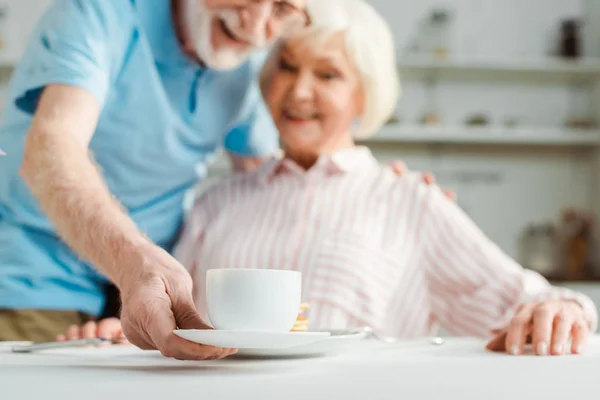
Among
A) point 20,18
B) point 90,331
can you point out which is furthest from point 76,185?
point 20,18

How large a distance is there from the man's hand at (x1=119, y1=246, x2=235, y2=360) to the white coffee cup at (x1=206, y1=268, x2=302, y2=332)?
0.02 meters

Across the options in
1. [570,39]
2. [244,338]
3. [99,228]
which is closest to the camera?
[244,338]

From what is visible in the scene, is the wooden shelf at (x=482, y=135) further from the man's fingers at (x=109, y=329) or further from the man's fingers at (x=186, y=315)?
the man's fingers at (x=186, y=315)

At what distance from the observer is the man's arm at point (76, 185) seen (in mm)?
827

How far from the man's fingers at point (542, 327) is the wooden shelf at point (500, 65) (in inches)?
112

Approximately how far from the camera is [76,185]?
0.97 m

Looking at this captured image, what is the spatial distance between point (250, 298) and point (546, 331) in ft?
1.30

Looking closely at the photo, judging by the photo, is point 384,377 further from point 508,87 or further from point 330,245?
point 508,87

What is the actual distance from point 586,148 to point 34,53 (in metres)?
3.20

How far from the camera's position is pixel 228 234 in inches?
55.8

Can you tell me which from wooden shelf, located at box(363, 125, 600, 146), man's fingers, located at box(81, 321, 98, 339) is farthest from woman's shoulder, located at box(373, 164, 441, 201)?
wooden shelf, located at box(363, 125, 600, 146)

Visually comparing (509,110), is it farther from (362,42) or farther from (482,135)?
(362,42)

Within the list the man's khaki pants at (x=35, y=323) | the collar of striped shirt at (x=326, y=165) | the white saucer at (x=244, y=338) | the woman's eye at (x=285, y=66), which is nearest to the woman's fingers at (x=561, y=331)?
the white saucer at (x=244, y=338)

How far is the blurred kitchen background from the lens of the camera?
12.2ft
